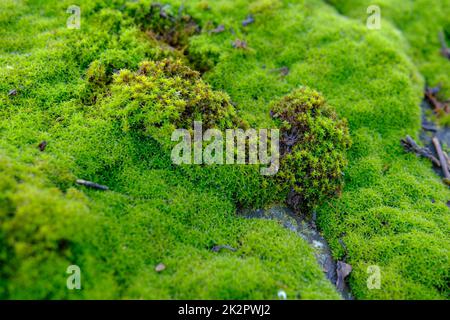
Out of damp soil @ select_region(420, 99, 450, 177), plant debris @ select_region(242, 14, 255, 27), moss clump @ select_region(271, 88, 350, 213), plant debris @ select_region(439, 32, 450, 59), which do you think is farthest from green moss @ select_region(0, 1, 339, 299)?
plant debris @ select_region(439, 32, 450, 59)

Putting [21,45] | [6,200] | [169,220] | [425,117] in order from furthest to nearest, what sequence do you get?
[425,117]
[21,45]
[169,220]
[6,200]

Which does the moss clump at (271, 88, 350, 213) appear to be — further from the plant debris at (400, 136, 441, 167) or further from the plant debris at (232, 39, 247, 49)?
the plant debris at (232, 39, 247, 49)

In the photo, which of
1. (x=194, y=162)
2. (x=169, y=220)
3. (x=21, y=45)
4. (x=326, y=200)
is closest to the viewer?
(x=169, y=220)

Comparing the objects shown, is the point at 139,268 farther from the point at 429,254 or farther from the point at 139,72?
the point at 429,254

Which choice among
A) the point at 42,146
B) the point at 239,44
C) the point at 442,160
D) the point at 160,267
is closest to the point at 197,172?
the point at 160,267

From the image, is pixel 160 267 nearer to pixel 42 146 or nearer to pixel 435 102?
pixel 42 146
